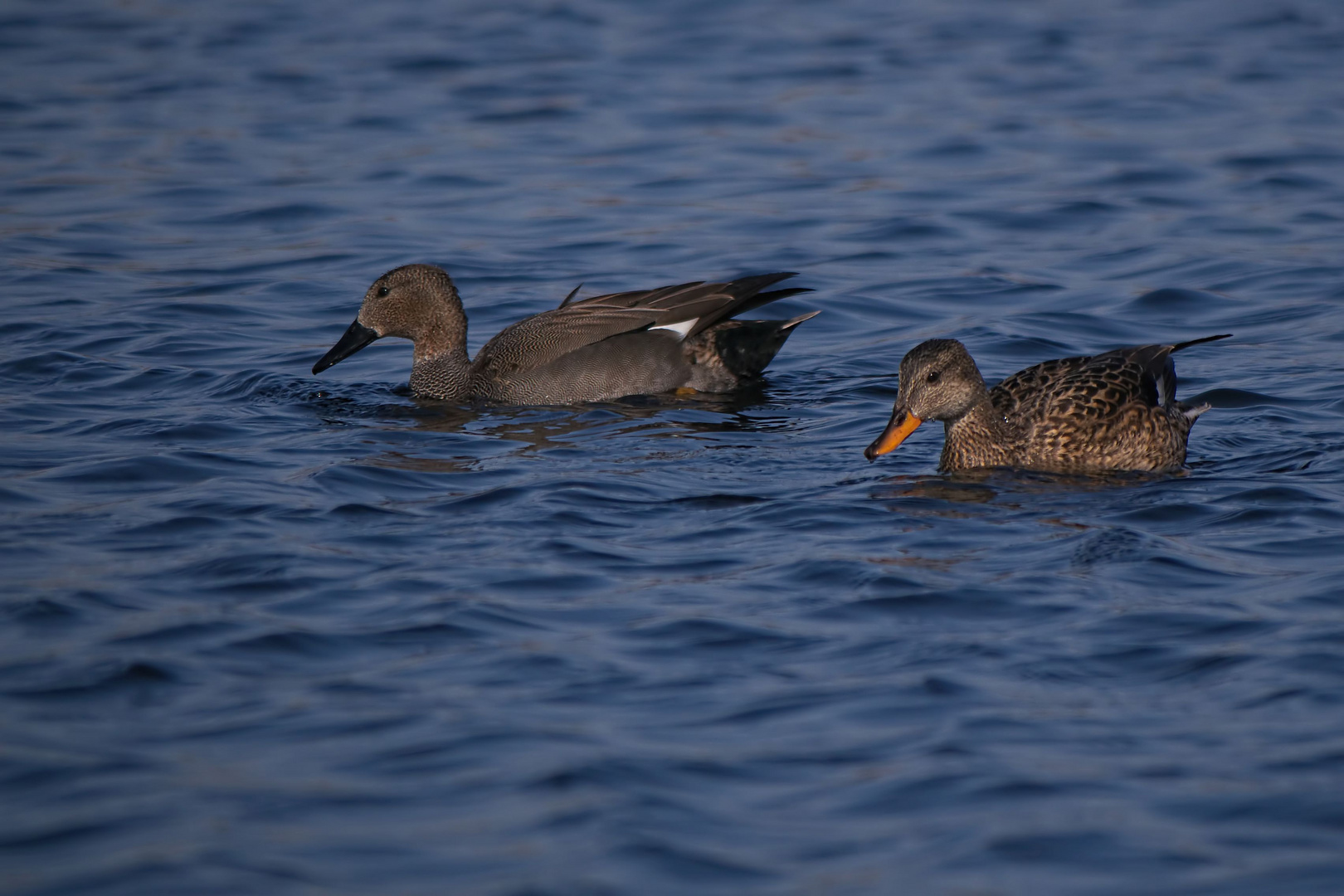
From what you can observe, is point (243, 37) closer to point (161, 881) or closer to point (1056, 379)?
point (1056, 379)

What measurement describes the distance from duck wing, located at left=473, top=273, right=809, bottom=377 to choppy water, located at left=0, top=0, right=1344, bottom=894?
383 millimetres

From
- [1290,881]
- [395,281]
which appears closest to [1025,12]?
[395,281]

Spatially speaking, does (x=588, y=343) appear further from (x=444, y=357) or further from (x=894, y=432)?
(x=894, y=432)

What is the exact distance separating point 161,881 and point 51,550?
8.31 feet

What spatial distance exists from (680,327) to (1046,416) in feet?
7.55

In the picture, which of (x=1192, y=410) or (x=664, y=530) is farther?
(x=1192, y=410)

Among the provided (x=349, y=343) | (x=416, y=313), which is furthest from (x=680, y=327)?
(x=349, y=343)

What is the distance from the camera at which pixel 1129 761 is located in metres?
4.59

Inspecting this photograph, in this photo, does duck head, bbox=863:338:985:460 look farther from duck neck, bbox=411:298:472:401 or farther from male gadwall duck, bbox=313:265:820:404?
duck neck, bbox=411:298:472:401

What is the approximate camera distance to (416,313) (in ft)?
30.7

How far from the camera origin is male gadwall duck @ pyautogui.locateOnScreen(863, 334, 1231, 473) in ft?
23.9

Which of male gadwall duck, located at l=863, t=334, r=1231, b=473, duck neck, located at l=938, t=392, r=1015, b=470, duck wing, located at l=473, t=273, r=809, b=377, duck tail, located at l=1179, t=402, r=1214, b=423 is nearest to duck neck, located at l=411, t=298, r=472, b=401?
duck wing, located at l=473, t=273, r=809, b=377

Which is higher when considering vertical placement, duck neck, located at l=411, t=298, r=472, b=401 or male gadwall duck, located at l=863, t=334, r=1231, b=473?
duck neck, located at l=411, t=298, r=472, b=401

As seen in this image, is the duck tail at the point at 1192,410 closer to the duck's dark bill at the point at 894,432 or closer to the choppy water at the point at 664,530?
the choppy water at the point at 664,530
